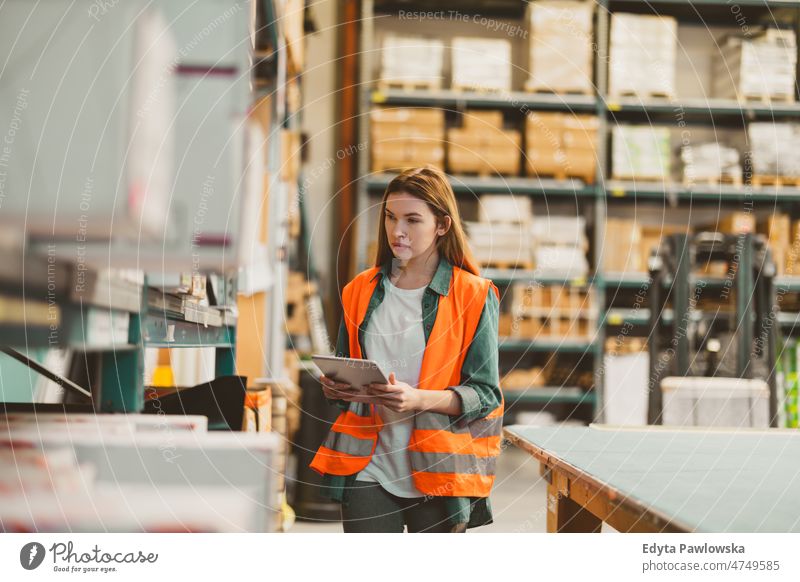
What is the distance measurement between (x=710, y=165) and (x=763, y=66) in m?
0.70

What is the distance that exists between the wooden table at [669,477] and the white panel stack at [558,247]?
8.59 feet

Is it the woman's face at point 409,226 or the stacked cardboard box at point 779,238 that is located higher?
the stacked cardboard box at point 779,238

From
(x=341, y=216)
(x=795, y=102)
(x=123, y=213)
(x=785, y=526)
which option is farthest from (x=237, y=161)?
(x=795, y=102)

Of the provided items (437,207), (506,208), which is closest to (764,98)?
(506,208)

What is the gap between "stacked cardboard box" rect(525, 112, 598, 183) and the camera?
4871mm

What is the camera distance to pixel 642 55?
16.2 feet

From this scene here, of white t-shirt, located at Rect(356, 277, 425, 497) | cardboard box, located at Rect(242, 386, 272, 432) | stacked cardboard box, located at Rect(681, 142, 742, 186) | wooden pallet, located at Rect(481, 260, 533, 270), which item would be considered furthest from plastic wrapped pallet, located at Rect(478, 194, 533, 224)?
white t-shirt, located at Rect(356, 277, 425, 497)

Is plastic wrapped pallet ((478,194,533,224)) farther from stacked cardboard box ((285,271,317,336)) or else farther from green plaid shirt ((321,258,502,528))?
green plaid shirt ((321,258,502,528))

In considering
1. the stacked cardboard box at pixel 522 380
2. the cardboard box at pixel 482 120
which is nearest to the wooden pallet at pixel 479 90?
the cardboard box at pixel 482 120

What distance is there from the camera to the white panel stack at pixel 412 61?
15.8 ft

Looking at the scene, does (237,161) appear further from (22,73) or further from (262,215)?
(262,215)

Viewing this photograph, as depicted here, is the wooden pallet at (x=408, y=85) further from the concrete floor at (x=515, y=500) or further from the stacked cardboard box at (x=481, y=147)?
the concrete floor at (x=515, y=500)
